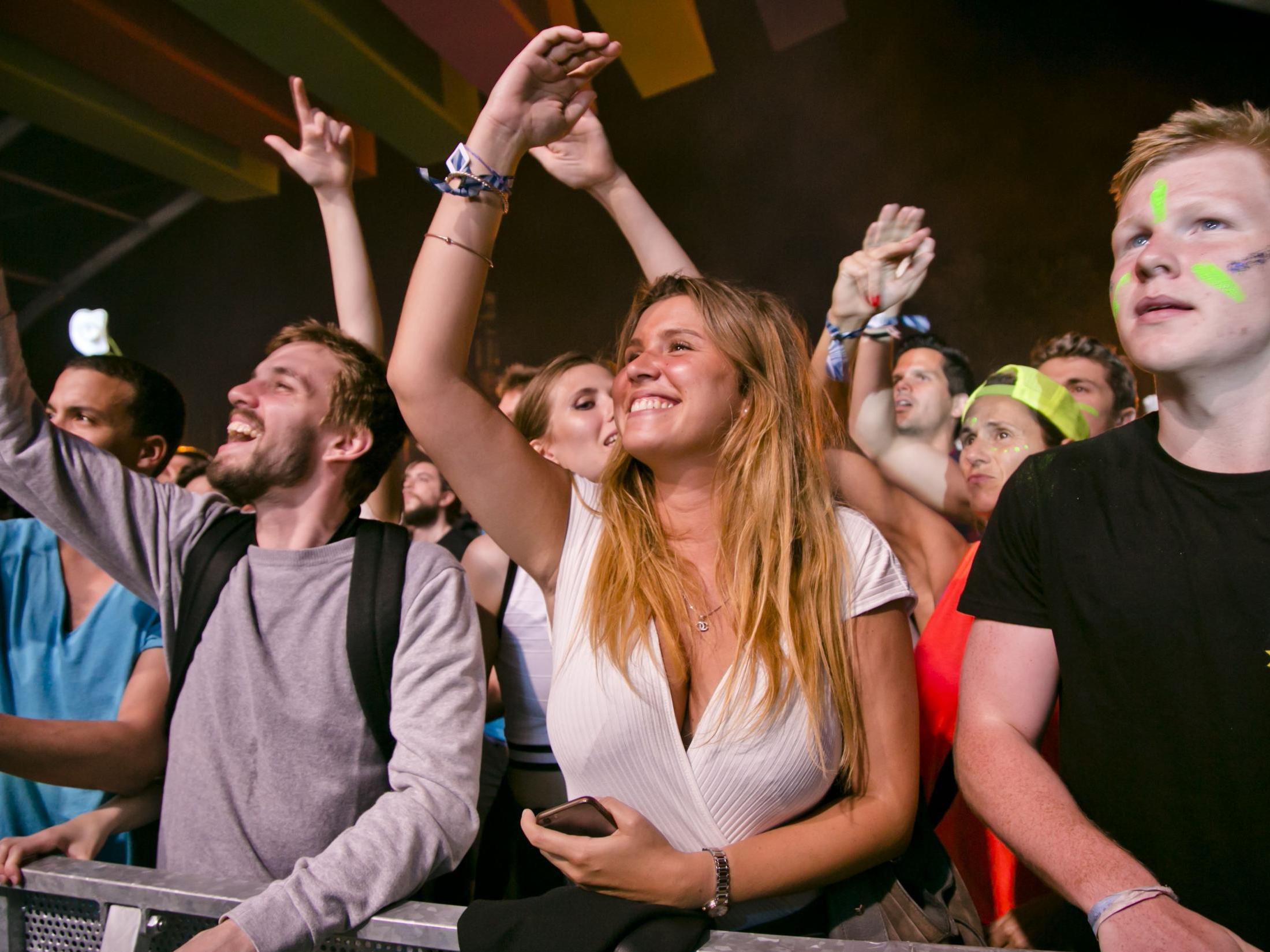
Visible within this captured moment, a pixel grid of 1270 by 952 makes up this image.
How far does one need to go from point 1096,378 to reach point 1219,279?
171cm

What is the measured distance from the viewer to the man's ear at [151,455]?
1.94 m

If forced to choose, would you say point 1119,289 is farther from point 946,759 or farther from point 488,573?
point 488,573

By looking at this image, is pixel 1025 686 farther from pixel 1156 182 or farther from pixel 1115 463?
pixel 1156 182

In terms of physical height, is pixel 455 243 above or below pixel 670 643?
above

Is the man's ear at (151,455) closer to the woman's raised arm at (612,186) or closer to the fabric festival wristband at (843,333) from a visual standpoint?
the woman's raised arm at (612,186)

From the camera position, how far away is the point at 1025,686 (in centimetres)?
105

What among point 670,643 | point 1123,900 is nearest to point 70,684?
point 670,643

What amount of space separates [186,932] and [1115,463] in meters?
1.32

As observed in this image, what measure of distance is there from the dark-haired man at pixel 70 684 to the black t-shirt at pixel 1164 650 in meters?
1.38

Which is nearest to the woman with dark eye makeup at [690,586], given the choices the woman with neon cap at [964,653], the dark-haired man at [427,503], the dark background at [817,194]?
the woman with neon cap at [964,653]

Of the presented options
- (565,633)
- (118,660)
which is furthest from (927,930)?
(118,660)

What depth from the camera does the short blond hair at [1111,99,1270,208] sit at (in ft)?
3.17

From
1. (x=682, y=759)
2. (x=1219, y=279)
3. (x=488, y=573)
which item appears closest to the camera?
(x=1219, y=279)

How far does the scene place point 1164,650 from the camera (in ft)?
3.07
